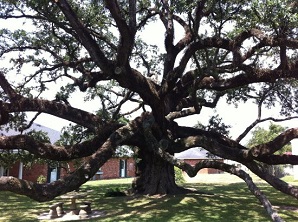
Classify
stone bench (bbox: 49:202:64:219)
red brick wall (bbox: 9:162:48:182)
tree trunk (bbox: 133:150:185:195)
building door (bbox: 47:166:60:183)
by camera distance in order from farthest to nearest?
building door (bbox: 47:166:60:183) < red brick wall (bbox: 9:162:48:182) < tree trunk (bbox: 133:150:185:195) < stone bench (bbox: 49:202:64:219)

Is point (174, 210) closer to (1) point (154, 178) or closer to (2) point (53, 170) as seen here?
(1) point (154, 178)

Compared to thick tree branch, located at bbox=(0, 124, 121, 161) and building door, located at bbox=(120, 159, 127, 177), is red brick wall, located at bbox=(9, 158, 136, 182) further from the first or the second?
thick tree branch, located at bbox=(0, 124, 121, 161)

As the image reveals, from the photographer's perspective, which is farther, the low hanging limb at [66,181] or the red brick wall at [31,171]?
the red brick wall at [31,171]

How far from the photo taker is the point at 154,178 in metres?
15.2

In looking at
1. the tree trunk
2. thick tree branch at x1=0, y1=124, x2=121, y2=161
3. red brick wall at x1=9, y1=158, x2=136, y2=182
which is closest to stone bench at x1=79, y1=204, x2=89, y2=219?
thick tree branch at x1=0, y1=124, x2=121, y2=161

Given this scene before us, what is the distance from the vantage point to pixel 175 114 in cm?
1530

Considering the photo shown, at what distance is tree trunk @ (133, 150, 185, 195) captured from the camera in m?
14.8

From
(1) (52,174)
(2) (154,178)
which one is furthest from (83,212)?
(1) (52,174)

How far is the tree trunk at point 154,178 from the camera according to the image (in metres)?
14.8

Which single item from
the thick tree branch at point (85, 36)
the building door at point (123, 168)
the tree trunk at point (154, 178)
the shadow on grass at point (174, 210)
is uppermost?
the thick tree branch at point (85, 36)

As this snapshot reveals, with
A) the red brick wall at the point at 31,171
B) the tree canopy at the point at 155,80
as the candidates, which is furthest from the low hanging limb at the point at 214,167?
the red brick wall at the point at 31,171

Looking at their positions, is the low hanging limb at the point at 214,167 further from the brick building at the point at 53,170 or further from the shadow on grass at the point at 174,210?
the brick building at the point at 53,170

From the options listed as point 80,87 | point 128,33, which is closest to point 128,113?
point 80,87

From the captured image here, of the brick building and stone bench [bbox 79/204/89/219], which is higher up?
the brick building
